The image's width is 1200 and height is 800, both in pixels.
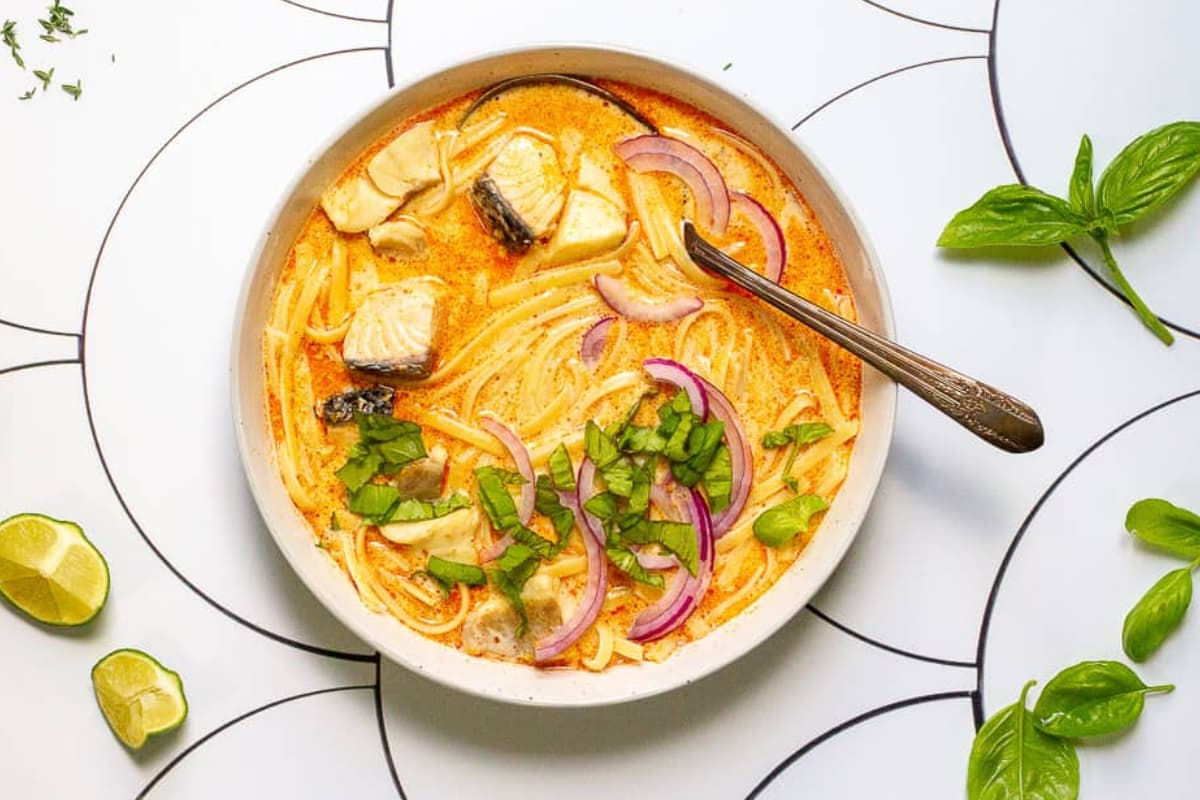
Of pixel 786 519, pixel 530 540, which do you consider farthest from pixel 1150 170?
pixel 530 540

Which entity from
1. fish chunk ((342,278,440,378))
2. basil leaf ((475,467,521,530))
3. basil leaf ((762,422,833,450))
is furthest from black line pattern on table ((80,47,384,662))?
basil leaf ((762,422,833,450))

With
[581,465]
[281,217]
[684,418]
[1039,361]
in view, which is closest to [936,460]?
[1039,361]

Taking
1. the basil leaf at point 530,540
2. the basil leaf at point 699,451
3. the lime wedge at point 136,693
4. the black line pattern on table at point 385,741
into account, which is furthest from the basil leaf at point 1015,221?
the lime wedge at point 136,693

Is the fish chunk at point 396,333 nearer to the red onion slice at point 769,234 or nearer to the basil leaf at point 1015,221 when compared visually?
the red onion slice at point 769,234

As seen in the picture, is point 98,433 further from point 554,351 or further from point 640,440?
point 640,440

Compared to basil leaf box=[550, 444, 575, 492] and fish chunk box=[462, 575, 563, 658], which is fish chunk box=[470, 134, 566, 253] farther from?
fish chunk box=[462, 575, 563, 658]
